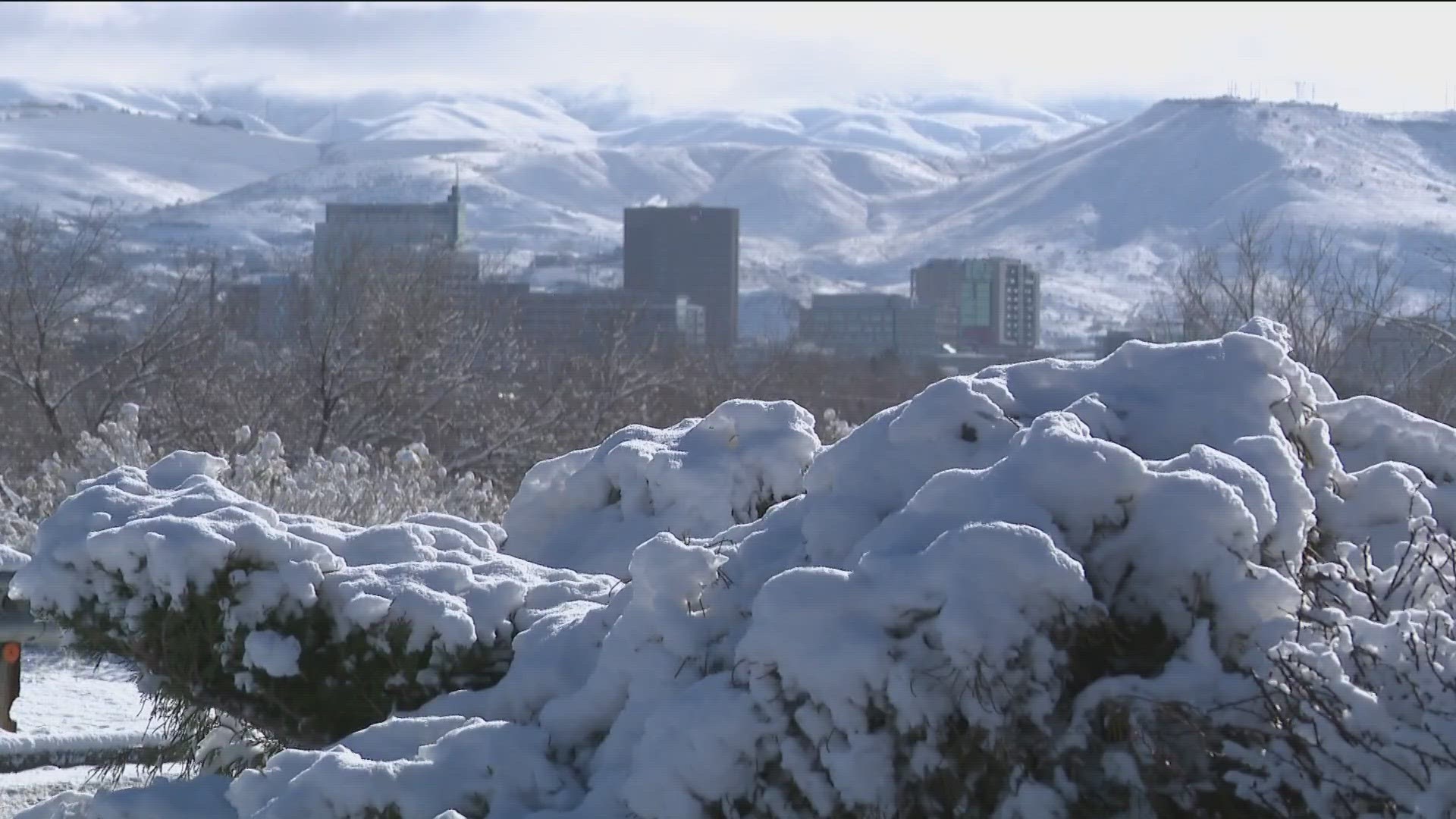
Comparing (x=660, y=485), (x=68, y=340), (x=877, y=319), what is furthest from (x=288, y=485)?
(x=877, y=319)

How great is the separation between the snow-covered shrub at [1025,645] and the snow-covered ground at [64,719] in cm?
287

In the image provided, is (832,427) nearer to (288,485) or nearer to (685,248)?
(288,485)

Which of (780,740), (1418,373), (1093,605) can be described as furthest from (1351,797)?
(1418,373)

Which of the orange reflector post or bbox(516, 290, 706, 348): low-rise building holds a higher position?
the orange reflector post

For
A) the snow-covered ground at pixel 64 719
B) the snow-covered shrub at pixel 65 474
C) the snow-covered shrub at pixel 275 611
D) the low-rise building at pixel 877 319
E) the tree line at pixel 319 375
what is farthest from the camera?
the low-rise building at pixel 877 319

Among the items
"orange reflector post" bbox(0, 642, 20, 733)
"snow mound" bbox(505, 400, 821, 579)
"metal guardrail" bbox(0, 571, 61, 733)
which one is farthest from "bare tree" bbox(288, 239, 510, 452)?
"snow mound" bbox(505, 400, 821, 579)

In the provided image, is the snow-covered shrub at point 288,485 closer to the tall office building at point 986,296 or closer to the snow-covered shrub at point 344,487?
the snow-covered shrub at point 344,487

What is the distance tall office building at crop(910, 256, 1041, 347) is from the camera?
138 m

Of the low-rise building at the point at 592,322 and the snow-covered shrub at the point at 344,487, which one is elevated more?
the snow-covered shrub at the point at 344,487

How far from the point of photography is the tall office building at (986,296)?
452ft

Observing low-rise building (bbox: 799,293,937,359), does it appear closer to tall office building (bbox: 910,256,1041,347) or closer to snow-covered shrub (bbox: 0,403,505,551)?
tall office building (bbox: 910,256,1041,347)

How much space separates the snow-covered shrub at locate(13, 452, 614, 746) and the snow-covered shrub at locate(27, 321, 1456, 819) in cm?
29

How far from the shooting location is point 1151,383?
191 inches

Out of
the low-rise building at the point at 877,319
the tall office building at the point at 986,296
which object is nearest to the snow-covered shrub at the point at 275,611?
the low-rise building at the point at 877,319
